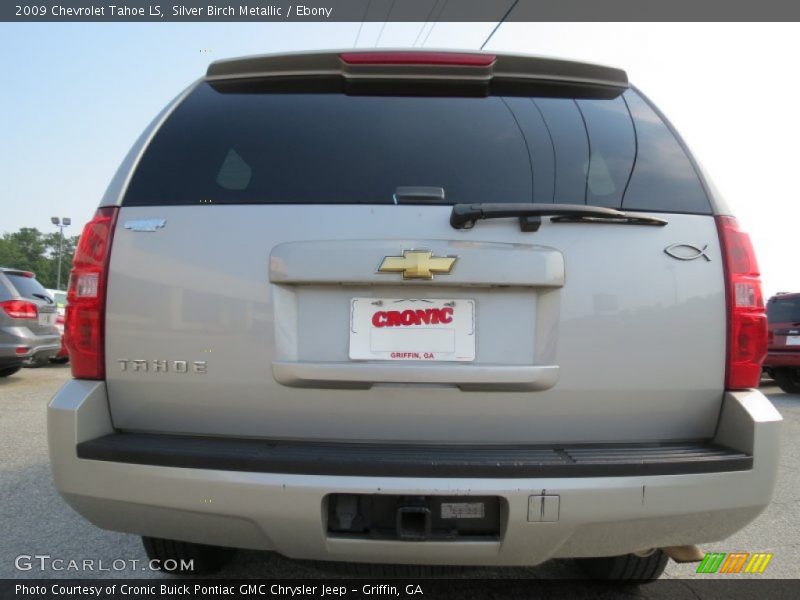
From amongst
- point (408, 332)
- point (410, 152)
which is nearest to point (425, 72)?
point (410, 152)

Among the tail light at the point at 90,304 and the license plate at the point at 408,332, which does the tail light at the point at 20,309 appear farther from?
the license plate at the point at 408,332

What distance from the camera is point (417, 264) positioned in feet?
5.34

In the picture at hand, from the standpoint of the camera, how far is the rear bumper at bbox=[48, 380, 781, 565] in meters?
1.52

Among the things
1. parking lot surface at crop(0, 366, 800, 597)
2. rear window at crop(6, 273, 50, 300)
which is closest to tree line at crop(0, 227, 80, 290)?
rear window at crop(6, 273, 50, 300)

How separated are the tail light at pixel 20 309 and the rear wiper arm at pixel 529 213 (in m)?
8.54

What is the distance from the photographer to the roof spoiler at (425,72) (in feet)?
6.33

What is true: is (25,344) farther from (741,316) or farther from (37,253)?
(37,253)

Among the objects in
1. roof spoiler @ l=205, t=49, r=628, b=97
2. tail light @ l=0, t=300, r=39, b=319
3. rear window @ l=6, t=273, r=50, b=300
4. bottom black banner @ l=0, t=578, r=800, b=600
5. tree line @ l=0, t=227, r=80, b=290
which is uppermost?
roof spoiler @ l=205, t=49, r=628, b=97

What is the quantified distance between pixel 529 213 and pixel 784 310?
32.5 feet

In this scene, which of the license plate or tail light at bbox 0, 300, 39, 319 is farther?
tail light at bbox 0, 300, 39, 319

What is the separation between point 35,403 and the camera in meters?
6.61

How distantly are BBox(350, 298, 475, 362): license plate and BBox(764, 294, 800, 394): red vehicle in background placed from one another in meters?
9.46

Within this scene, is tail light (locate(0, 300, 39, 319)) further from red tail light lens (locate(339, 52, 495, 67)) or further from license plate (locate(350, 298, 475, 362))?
license plate (locate(350, 298, 475, 362))

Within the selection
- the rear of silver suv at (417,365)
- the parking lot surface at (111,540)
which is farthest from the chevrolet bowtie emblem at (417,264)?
the parking lot surface at (111,540)
